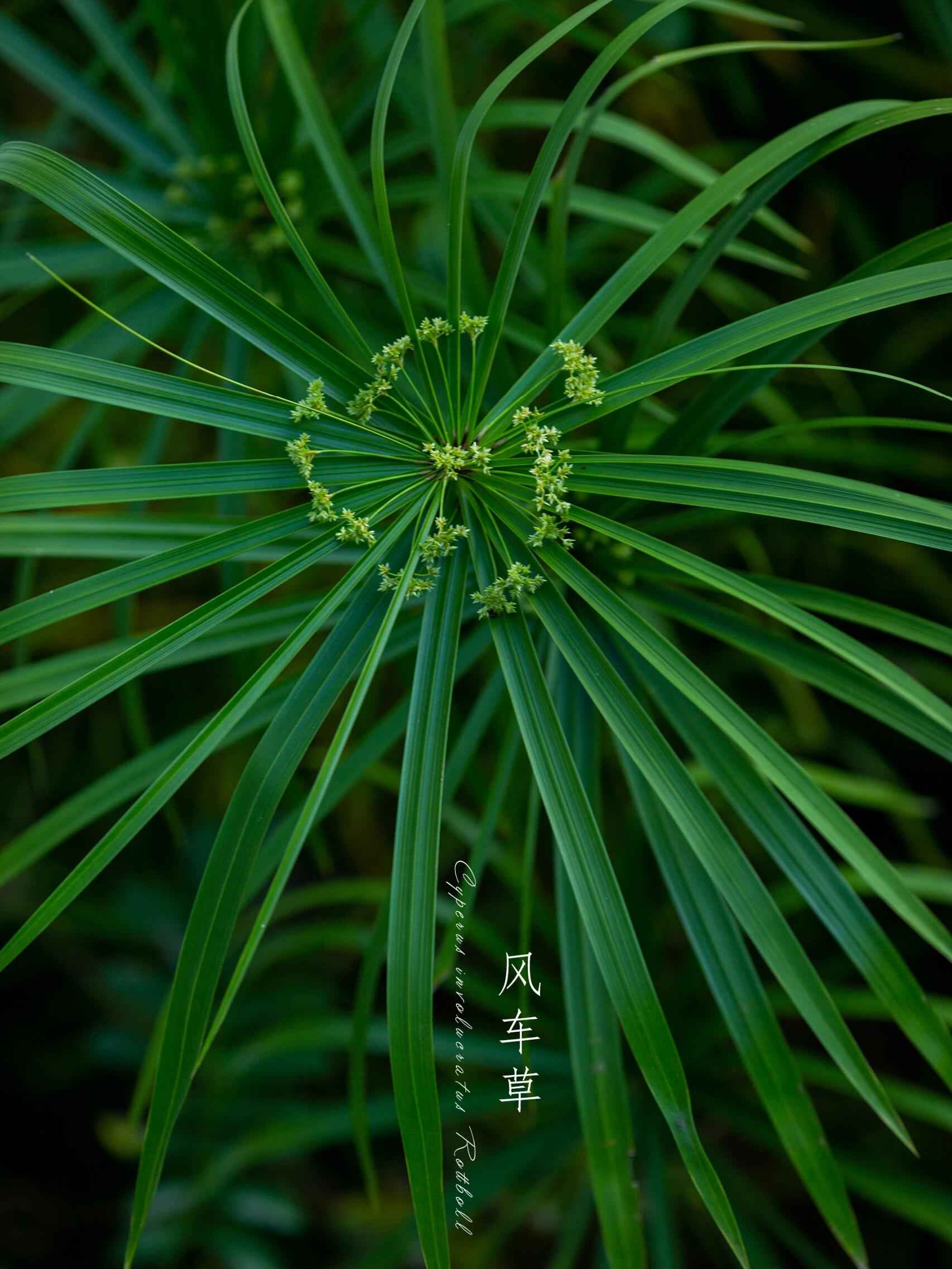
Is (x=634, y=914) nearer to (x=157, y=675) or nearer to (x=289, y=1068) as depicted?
(x=289, y=1068)

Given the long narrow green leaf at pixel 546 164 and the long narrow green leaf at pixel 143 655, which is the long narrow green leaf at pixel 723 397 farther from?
the long narrow green leaf at pixel 143 655

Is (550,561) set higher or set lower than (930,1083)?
higher

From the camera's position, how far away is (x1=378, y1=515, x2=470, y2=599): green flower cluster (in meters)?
0.74

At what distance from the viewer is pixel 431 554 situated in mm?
751

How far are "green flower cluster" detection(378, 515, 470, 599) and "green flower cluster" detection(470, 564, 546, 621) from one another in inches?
1.8

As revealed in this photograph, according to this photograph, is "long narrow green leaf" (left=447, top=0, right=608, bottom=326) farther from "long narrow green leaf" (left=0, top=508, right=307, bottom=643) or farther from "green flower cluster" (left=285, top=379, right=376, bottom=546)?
"long narrow green leaf" (left=0, top=508, right=307, bottom=643)

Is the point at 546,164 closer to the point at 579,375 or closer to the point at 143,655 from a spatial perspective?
the point at 579,375

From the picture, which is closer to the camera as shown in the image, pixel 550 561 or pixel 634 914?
pixel 550 561

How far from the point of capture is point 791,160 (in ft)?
2.81

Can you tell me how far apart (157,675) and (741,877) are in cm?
185

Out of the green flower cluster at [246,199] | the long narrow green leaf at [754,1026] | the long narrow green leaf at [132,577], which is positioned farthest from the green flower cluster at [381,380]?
the green flower cluster at [246,199]

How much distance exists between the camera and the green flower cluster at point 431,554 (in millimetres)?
743

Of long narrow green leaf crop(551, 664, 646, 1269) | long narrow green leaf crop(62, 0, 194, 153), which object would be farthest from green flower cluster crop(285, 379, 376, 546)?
long narrow green leaf crop(62, 0, 194, 153)

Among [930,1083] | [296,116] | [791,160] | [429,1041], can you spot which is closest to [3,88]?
[296,116]
